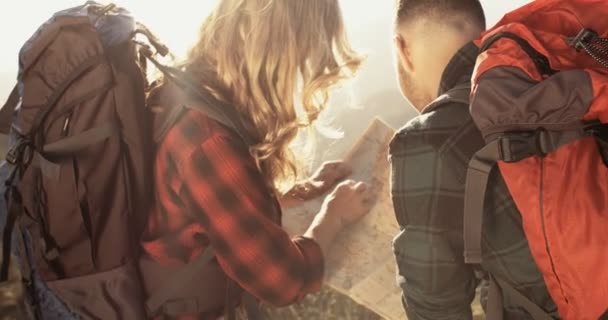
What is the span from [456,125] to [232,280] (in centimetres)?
97

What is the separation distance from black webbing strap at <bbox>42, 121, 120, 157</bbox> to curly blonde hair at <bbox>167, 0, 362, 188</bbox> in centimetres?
32

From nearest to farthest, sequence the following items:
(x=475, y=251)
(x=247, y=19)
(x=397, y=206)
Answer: (x=475, y=251) → (x=397, y=206) → (x=247, y=19)

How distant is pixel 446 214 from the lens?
1745 millimetres

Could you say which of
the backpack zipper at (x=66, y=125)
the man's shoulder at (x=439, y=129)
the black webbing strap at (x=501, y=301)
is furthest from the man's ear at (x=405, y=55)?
the backpack zipper at (x=66, y=125)

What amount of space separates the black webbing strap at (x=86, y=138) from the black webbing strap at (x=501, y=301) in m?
1.20

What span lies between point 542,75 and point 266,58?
34.0 inches

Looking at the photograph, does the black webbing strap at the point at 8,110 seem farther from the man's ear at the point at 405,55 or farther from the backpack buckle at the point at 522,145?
the backpack buckle at the point at 522,145

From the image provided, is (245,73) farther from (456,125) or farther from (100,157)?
(456,125)

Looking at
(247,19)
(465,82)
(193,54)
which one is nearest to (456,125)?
(465,82)

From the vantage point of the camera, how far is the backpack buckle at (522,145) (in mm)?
1482

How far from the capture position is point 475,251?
1.63m

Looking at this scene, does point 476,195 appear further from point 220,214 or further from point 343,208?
point 343,208

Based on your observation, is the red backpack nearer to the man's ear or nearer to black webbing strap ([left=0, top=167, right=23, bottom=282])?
the man's ear

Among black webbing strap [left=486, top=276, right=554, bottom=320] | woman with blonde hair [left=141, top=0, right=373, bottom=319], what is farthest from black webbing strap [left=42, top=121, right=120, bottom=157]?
black webbing strap [left=486, top=276, right=554, bottom=320]
